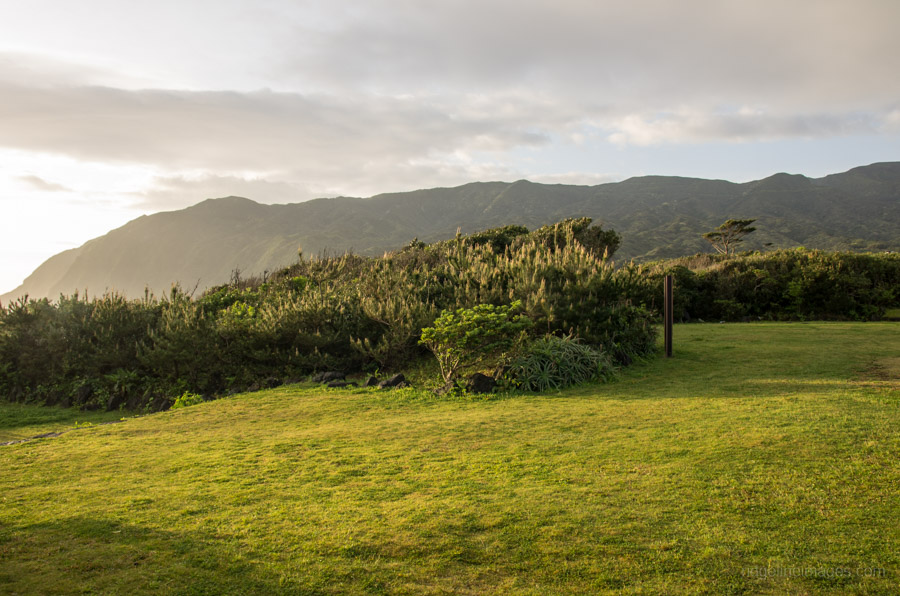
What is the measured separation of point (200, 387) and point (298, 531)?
28.9ft

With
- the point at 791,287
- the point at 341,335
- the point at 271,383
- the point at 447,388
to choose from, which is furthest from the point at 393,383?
the point at 791,287

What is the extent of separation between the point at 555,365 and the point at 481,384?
4.50ft

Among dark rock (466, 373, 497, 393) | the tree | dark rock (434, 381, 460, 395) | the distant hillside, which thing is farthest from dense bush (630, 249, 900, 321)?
the distant hillside

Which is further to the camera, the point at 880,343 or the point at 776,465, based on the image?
the point at 880,343

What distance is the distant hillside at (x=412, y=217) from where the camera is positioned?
13050cm

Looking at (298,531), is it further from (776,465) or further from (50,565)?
(776,465)

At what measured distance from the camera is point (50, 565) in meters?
A: 3.22

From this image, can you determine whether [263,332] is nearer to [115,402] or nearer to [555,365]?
[115,402]

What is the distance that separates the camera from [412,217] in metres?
173

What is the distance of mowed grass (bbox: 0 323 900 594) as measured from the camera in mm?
3020

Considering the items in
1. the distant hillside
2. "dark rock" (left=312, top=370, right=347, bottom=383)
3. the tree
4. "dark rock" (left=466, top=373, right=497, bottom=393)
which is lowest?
"dark rock" (left=312, top=370, right=347, bottom=383)

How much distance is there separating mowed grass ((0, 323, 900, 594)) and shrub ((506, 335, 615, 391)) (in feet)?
4.65

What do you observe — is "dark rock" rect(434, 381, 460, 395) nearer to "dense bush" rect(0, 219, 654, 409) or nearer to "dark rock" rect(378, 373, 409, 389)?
"dark rock" rect(378, 373, 409, 389)

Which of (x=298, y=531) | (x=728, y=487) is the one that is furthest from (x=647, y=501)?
(x=298, y=531)
